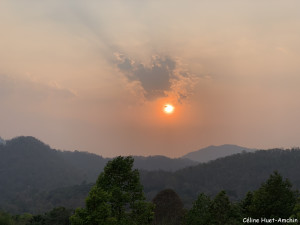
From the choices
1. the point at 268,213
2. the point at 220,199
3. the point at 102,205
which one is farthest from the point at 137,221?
the point at 268,213

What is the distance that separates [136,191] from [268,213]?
1563 centimetres

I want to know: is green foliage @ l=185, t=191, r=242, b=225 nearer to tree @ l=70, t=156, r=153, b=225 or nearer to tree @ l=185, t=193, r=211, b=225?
tree @ l=185, t=193, r=211, b=225

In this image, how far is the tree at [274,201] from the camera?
30.3 meters

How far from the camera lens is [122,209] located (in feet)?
92.6

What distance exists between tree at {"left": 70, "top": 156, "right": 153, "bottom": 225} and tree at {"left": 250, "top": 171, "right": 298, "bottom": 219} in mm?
12997

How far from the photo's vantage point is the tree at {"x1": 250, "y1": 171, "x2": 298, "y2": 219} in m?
30.3

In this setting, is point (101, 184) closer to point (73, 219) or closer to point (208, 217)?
point (73, 219)

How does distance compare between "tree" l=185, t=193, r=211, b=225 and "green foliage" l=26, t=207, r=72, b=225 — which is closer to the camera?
"tree" l=185, t=193, r=211, b=225

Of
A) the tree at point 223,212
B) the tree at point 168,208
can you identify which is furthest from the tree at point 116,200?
the tree at point 168,208

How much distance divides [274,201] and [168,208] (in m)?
48.2

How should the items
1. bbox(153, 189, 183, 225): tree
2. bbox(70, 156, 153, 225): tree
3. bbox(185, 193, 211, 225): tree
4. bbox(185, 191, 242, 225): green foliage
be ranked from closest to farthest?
bbox(70, 156, 153, 225): tree → bbox(185, 191, 242, 225): green foliage → bbox(185, 193, 211, 225): tree → bbox(153, 189, 183, 225): tree

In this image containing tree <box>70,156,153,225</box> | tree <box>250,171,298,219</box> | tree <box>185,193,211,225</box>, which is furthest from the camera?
tree <box>250,171,298,219</box>

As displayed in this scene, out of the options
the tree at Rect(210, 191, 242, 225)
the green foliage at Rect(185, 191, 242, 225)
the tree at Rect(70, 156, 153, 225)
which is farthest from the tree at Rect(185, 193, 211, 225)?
the tree at Rect(70, 156, 153, 225)

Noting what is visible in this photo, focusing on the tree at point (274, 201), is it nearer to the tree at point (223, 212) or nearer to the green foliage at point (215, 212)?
the green foliage at point (215, 212)
